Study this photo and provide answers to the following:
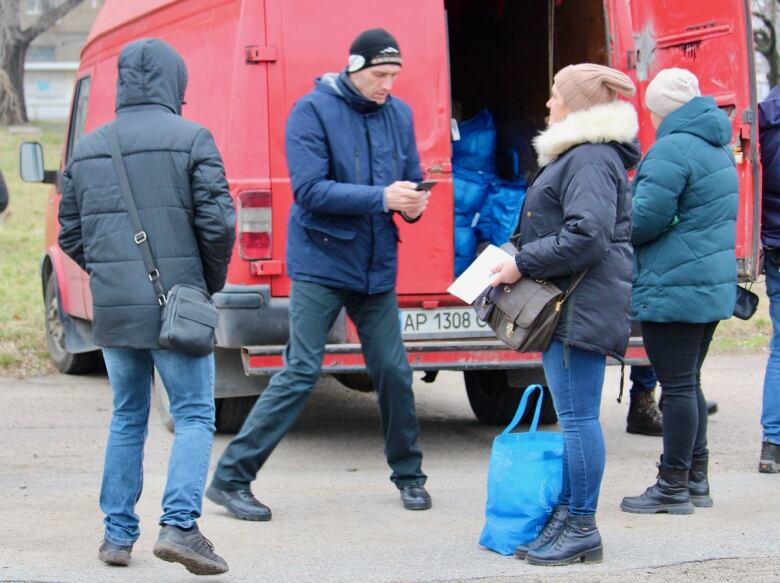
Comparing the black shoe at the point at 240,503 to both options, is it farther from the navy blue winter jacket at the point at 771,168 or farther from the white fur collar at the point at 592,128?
the navy blue winter jacket at the point at 771,168

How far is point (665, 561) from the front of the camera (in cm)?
467

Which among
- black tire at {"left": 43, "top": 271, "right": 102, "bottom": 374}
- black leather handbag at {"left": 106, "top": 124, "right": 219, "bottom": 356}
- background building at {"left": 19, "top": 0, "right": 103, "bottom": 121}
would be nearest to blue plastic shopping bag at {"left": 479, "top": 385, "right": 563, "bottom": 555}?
black leather handbag at {"left": 106, "top": 124, "right": 219, "bottom": 356}

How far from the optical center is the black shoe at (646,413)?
723 cm

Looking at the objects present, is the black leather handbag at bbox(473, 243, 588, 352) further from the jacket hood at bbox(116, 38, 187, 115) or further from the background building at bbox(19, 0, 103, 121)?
the background building at bbox(19, 0, 103, 121)

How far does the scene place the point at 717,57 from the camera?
22.4ft

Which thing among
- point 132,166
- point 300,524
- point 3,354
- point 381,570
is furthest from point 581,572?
point 3,354

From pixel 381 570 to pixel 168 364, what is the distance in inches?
40.5

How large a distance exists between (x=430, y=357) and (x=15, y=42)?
3373 centimetres

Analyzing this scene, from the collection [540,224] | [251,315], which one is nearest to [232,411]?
[251,315]

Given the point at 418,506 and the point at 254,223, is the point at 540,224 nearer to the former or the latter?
the point at 418,506

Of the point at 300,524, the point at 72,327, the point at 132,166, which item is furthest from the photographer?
the point at 72,327

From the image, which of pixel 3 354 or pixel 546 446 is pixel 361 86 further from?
pixel 3 354

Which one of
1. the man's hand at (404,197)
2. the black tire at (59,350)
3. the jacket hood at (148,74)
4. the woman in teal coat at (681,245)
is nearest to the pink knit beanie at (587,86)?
the woman in teal coat at (681,245)

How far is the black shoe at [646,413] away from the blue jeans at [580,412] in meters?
2.77
